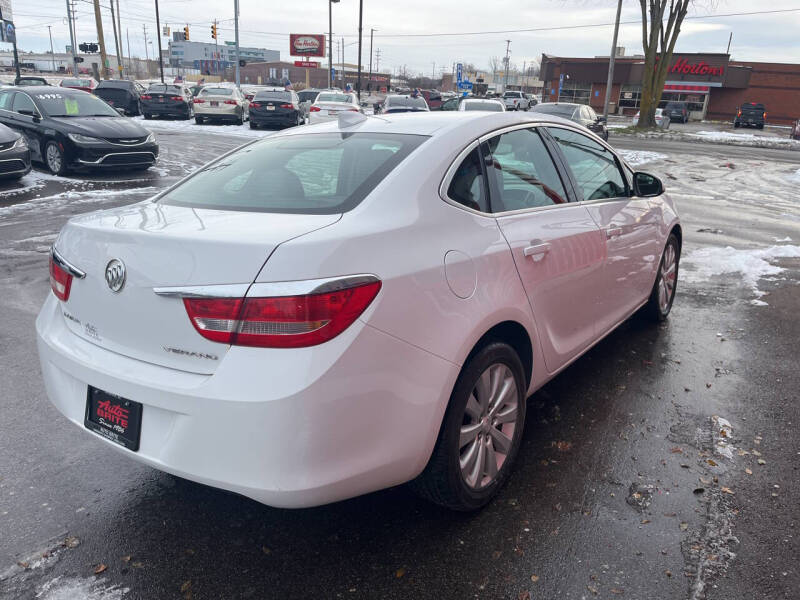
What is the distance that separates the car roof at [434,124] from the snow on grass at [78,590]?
2252 mm

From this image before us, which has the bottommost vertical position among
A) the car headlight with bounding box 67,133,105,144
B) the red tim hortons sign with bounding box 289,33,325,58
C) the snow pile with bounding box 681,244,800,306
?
the snow pile with bounding box 681,244,800,306

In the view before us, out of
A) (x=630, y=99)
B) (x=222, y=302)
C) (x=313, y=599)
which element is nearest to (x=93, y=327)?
(x=222, y=302)

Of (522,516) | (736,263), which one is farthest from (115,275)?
(736,263)

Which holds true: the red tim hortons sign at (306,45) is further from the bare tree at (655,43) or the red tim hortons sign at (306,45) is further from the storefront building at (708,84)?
the bare tree at (655,43)

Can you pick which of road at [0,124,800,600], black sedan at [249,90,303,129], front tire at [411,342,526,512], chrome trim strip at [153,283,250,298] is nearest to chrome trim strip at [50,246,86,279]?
chrome trim strip at [153,283,250,298]

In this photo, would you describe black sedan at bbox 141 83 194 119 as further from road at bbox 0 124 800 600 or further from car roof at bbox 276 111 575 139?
car roof at bbox 276 111 575 139

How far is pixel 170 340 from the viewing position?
2.23 m

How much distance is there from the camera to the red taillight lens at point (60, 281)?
260cm

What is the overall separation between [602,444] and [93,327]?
2.55 meters

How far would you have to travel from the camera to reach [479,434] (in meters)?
2.77

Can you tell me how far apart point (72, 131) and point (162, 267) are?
11.4 meters

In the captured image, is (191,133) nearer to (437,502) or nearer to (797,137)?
(437,502)

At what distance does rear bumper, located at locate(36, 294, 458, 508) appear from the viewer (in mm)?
2053

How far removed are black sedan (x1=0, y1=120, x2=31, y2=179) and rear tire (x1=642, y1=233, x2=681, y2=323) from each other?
1031cm
